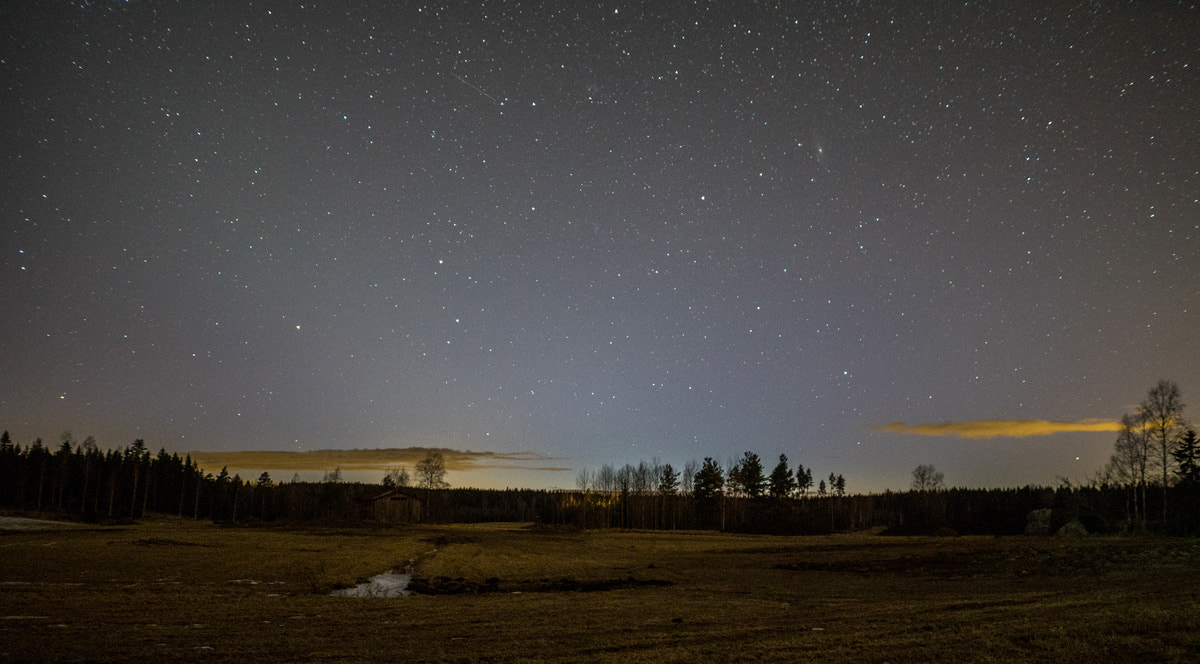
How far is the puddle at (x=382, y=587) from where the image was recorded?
924 inches

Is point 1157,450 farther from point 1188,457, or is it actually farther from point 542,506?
point 542,506

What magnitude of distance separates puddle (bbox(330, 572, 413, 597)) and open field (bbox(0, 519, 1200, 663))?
3.21 feet

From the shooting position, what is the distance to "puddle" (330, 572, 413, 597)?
23477 mm

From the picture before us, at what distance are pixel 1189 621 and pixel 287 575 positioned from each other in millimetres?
29497

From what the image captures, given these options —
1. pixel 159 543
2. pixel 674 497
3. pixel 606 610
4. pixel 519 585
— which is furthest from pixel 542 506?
pixel 606 610

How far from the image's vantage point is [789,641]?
41.1ft

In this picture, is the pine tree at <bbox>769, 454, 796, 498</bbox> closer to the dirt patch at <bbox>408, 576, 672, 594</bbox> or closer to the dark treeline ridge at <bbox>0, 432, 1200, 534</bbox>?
the dark treeline ridge at <bbox>0, 432, 1200, 534</bbox>

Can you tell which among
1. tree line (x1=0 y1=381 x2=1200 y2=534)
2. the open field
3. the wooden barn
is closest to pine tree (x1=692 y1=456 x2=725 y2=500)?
tree line (x1=0 y1=381 x2=1200 y2=534)

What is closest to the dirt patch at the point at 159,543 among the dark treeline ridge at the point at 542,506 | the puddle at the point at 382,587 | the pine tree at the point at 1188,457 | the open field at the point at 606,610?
the open field at the point at 606,610

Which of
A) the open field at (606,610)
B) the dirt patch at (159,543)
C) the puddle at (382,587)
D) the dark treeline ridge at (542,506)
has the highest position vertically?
the open field at (606,610)

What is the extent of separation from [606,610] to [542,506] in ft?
394

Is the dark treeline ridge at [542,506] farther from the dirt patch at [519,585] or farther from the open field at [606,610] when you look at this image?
the dirt patch at [519,585]

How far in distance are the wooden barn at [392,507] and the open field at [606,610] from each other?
56.4 meters

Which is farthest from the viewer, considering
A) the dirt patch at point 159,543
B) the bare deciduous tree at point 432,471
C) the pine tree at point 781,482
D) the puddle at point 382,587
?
the bare deciduous tree at point 432,471
